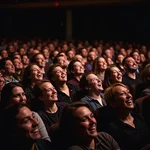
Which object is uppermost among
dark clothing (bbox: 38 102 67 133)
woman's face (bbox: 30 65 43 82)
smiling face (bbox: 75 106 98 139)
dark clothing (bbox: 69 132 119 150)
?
smiling face (bbox: 75 106 98 139)

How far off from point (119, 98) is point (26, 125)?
1036 millimetres

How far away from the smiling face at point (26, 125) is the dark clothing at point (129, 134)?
0.72 metres

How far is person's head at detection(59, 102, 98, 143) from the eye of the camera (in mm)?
2141

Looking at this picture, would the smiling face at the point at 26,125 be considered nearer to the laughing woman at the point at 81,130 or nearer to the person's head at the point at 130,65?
the laughing woman at the point at 81,130

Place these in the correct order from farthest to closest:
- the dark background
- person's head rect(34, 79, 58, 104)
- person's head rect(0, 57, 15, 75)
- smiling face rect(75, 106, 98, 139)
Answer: the dark background < person's head rect(0, 57, 15, 75) < person's head rect(34, 79, 58, 104) < smiling face rect(75, 106, 98, 139)

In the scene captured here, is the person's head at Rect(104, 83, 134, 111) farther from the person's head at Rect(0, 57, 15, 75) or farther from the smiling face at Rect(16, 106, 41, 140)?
the person's head at Rect(0, 57, 15, 75)

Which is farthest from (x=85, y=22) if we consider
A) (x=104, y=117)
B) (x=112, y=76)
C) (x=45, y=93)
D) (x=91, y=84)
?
(x=104, y=117)

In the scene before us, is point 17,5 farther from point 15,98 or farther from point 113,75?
point 15,98

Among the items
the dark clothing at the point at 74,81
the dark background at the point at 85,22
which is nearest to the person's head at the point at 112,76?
the dark clothing at the point at 74,81

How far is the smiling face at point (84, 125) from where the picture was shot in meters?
2.13

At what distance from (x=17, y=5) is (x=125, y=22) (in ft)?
14.3

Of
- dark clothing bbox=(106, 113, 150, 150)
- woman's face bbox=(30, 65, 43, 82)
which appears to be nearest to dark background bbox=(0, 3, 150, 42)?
woman's face bbox=(30, 65, 43, 82)

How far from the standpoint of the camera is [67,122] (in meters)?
2.19

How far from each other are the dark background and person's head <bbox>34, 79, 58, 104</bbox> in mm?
8896
